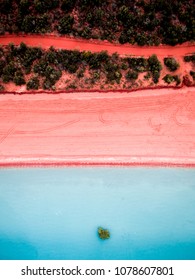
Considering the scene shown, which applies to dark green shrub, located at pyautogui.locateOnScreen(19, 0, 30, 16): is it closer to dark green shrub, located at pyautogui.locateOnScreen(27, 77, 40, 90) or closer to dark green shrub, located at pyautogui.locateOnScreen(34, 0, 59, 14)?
dark green shrub, located at pyautogui.locateOnScreen(34, 0, 59, 14)

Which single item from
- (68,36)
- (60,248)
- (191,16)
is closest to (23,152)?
(60,248)

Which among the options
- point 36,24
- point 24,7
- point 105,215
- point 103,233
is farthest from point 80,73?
point 103,233

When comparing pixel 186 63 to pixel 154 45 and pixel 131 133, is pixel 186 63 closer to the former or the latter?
pixel 154 45

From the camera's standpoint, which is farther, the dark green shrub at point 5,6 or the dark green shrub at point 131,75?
the dark green shrub at point 131,75

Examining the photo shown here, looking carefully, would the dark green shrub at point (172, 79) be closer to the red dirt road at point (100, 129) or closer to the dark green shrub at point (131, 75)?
the red dirt road at point (100, 129)

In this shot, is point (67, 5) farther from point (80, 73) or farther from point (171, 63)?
point (171, 63)

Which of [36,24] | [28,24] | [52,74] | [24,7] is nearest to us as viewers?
[24,7]

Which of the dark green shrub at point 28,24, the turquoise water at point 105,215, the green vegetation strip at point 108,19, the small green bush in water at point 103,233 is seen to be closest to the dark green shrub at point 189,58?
the green vegetation strip at point 108,19
